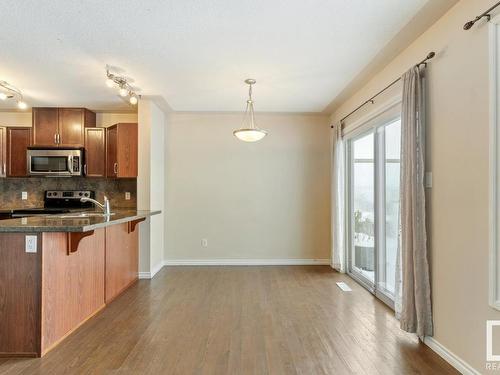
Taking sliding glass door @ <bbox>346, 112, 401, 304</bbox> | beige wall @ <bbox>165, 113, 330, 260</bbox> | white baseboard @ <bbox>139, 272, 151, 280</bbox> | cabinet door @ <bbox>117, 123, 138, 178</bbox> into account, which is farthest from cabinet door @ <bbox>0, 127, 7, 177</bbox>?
sliding glass door @ <bbox>346, 112, 401, 304</bbox>

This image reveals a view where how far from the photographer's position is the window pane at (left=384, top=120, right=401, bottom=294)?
3330 millimetres

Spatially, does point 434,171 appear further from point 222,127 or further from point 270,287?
point 222,127

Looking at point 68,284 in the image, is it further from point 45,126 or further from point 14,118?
point 14,118

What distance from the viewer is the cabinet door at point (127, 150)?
4605mm

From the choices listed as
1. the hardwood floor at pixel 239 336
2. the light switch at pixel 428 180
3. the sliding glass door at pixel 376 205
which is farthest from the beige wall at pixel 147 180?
the light switch at pixel 428 180

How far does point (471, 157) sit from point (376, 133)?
1.75 meters

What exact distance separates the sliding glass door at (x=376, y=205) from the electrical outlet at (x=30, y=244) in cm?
340

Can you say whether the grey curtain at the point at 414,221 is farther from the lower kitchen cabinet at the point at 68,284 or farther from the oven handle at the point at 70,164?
the oven handle at the point at 70,164

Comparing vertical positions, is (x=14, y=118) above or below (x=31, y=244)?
above

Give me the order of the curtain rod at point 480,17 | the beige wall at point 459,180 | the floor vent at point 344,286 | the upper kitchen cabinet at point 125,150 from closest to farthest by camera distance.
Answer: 1. the curtain rod at point 480,17
2. the beige wall at point 459,180
3. the floor vent at point 344,286
4. the upper kitchen cabinet at point 125,150

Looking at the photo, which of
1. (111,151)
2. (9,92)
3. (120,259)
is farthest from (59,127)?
(120,259)

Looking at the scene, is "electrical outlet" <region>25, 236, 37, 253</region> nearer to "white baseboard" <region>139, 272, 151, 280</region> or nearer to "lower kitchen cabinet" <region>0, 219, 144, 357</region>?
"lower kitchen cabinet" <region>0, 219, 144, 357</region>

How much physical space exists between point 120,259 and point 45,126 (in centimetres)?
263

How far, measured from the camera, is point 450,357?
7.33 ft
